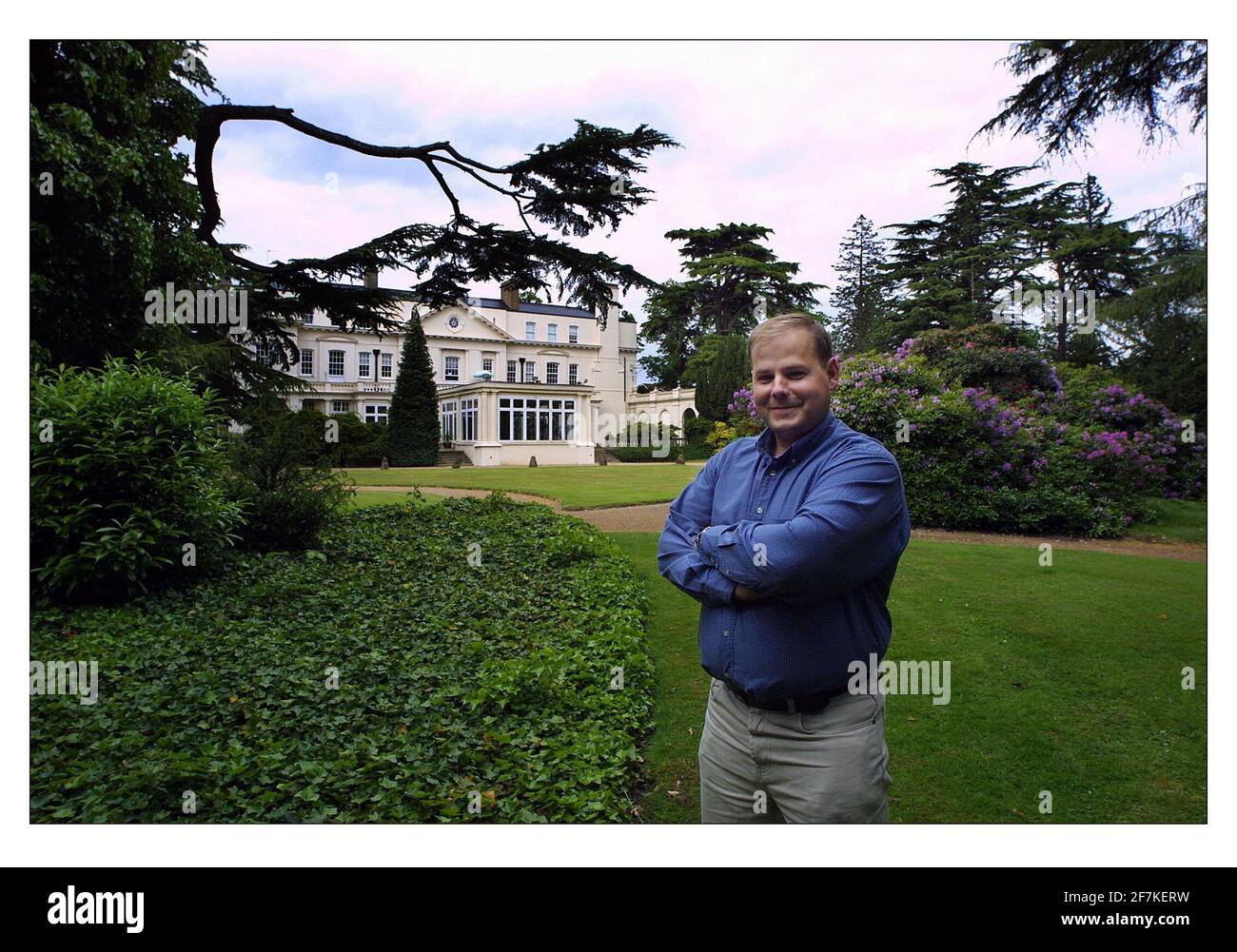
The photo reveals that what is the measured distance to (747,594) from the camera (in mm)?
1607

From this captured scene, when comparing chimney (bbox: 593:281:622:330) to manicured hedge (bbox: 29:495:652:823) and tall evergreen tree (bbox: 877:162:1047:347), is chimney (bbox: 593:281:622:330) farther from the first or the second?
tall evergreen tree (bbox: 877:162:1047:347)

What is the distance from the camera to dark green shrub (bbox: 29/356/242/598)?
451 cm

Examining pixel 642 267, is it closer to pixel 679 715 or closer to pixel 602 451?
pixel 679 715

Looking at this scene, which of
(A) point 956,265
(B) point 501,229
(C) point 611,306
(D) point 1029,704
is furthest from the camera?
Answer: (A) point 956,265

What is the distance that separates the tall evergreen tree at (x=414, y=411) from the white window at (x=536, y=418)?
3.35 m

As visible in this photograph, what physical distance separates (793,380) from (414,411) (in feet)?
42.5

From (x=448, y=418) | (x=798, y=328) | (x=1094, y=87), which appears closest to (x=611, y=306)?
(x=1094, y=87)

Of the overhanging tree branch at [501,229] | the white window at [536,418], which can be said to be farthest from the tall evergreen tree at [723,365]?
the white window at [536,418]

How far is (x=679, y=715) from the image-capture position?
3566 millimetres

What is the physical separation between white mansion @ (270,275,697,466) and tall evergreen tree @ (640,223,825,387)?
0.84 meters

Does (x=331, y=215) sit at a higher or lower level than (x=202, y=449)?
higher

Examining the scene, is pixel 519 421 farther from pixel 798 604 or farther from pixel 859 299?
pixel 798 604
